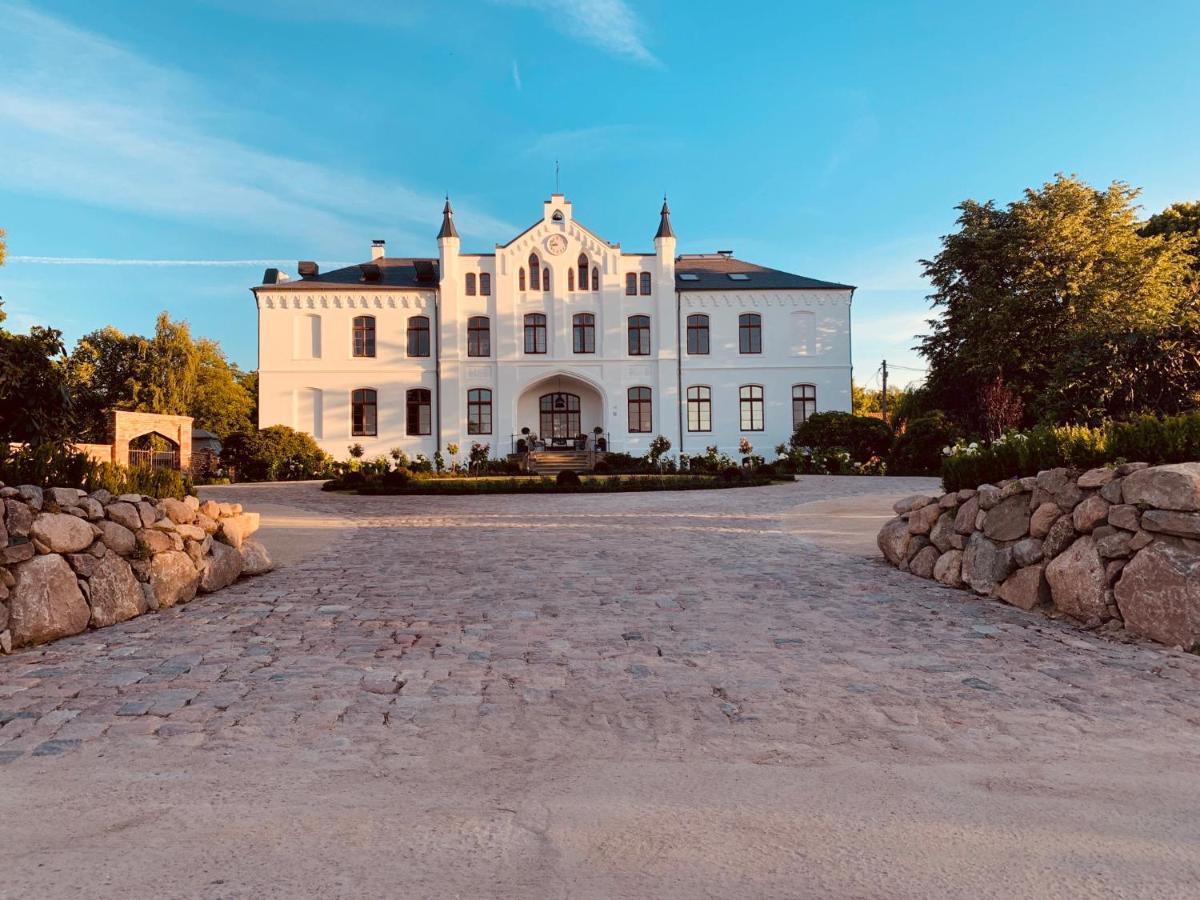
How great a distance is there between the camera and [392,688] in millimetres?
4055

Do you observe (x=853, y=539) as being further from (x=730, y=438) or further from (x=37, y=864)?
(x=730, y=438)

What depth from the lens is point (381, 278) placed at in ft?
117

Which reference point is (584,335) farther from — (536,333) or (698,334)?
(698,334)

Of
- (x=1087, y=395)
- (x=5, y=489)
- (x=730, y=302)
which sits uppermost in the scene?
(x=730, y=302)

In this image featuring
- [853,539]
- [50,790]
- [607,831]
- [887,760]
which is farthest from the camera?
[853,539]

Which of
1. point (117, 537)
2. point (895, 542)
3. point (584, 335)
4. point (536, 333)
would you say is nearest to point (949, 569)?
point (895, 542)

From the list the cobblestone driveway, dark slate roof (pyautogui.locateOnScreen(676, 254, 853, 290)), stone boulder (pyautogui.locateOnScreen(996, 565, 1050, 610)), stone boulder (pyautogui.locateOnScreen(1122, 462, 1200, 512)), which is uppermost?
dark slate roof (pyautogui.locateOnScreen(676, 254, 853, 290))

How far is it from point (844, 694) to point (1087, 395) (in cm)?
641

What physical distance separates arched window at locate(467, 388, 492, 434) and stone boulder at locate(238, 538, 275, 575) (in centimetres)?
2614

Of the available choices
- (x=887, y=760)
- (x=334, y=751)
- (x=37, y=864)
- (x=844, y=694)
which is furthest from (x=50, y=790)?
(x=844, y=694)

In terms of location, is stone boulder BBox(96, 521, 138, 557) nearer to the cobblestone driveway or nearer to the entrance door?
the cobblestone driveway

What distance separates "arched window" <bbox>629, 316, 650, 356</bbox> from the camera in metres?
34.6

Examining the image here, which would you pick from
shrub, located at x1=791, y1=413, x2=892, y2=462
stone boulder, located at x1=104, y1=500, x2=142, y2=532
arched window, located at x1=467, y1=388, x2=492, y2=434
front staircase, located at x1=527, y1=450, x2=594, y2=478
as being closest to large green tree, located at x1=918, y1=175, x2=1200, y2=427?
shrub, located at x1=791, y1=413, x2=892, y2=462

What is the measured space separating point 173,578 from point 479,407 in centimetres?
2805
